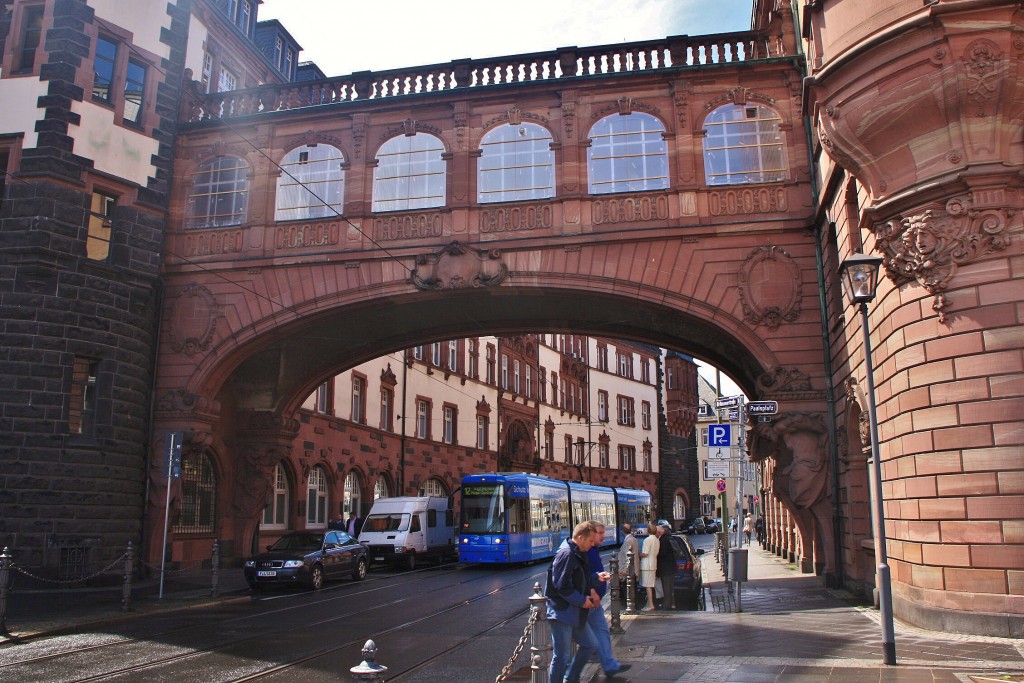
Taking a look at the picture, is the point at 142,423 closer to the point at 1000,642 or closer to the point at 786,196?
the point at 786,196

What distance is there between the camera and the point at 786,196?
19594mm

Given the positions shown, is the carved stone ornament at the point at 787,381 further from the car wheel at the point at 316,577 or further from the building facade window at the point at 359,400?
the building facade window at the point at 359,400

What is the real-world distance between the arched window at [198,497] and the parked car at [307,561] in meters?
4.72

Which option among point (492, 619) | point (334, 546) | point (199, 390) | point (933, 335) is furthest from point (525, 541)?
point (933, 335)

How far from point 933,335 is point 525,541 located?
1797 cm

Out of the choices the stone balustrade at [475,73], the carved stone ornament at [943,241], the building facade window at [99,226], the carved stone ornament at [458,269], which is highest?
the stone balustrade at [475,73]

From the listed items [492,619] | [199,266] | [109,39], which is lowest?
[492,619]

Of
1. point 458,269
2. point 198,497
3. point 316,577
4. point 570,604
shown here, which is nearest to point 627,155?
point 458,269

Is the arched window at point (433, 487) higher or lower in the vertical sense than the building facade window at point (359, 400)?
lower

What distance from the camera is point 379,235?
21422 mm

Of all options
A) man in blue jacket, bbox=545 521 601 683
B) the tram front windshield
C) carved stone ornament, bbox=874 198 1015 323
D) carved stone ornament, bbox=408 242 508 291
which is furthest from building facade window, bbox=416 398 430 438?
man in blue jacket, bbox=545 521 601 683

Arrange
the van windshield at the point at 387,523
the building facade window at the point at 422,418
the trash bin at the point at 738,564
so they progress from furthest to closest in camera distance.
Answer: the building facade window at the point at 422,418 < the van windshield at the point at 387,523 < the trash bin at the point at 738,564

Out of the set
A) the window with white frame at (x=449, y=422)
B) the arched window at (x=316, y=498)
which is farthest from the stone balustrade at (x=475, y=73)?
the window with white frame at (x=449, y=422)

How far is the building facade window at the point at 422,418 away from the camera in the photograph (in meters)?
39.5
